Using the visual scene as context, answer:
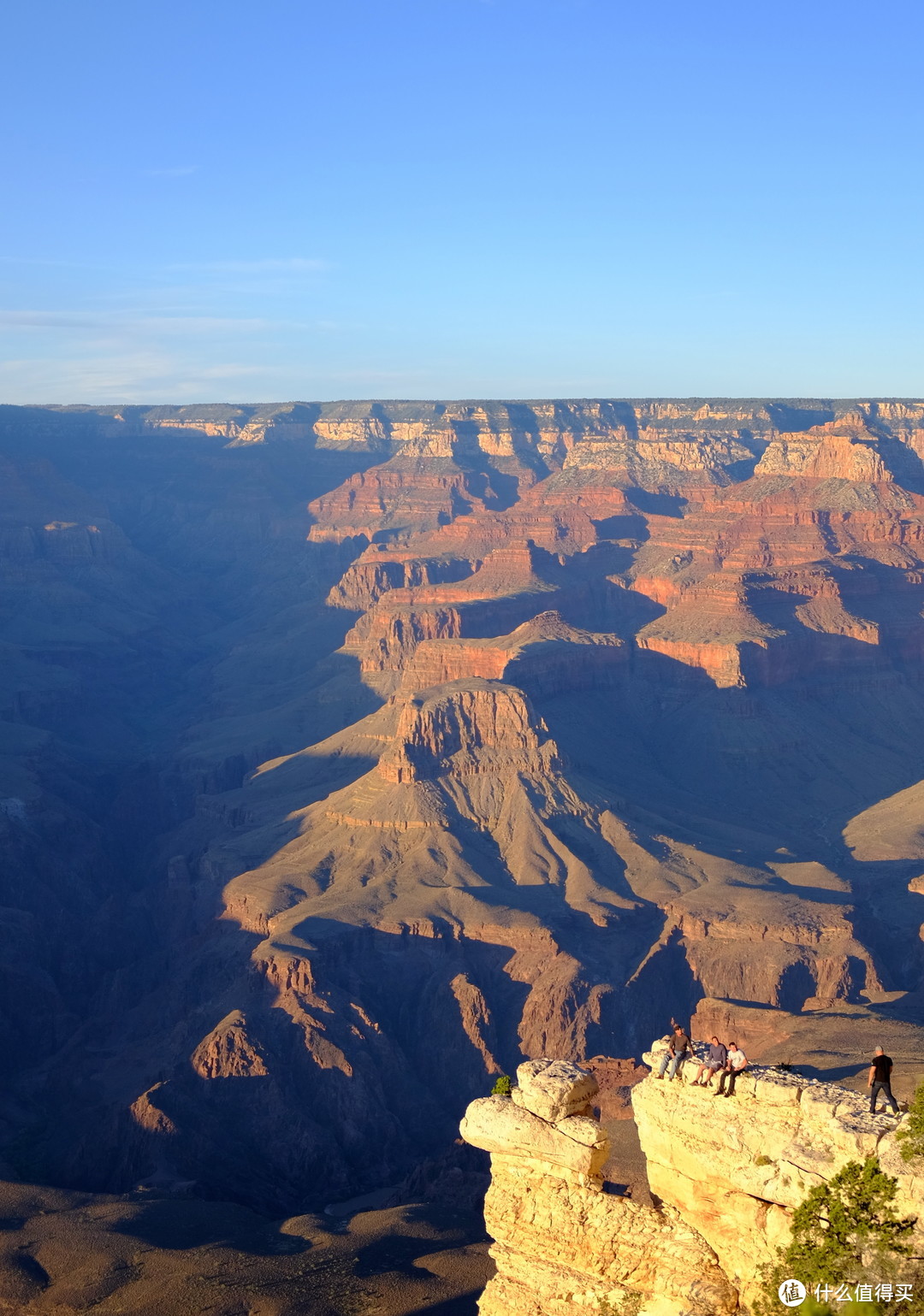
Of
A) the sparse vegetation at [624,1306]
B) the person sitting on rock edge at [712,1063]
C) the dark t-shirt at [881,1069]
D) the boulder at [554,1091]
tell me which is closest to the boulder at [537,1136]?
the boulder at [554,1091]

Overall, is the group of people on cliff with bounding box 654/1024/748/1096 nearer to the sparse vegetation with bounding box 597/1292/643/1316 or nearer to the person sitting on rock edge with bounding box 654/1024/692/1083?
the person sitting on rock edge with bounding box 654/1024/692/1083

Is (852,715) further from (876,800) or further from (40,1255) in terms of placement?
(40,1255)

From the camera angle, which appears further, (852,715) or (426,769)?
(852,715)

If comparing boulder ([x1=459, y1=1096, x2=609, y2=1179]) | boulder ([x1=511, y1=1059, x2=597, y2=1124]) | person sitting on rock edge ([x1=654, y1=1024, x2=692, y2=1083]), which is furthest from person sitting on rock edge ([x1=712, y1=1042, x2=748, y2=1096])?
boulder ([x1=511, y1=1059, x2=597, y2=1124])

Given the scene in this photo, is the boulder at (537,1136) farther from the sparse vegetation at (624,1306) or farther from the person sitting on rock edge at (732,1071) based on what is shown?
the person sitting on rock edge at (732,1071)

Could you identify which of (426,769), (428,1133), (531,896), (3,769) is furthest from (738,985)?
(3,769)

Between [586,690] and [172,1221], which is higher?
[586,690]
